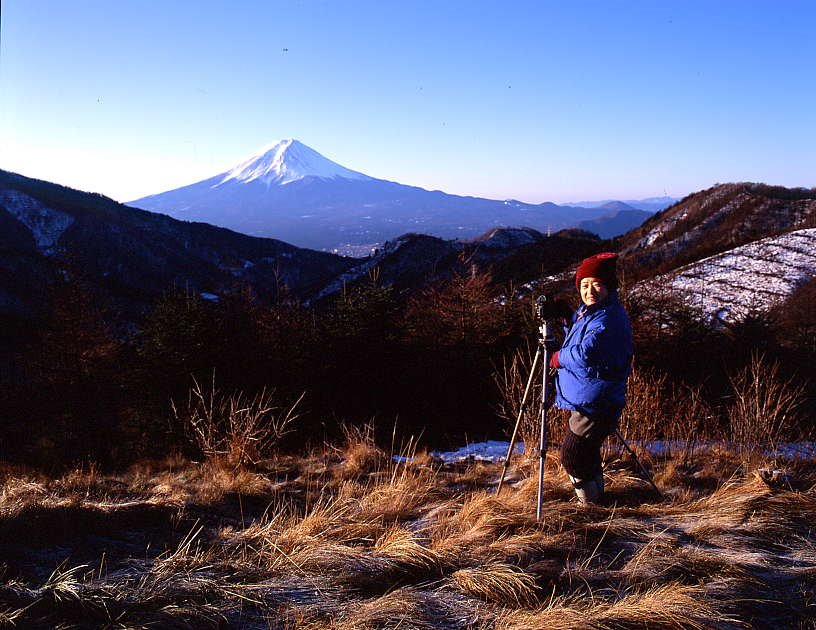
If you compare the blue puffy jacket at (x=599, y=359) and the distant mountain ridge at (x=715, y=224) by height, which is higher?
the distant mountain ridge at (x=715, y=224)

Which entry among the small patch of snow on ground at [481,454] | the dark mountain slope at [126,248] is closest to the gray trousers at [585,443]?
the small patch of snow on ground at [481,454]

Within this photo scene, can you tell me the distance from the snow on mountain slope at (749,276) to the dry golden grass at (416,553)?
13066 mm

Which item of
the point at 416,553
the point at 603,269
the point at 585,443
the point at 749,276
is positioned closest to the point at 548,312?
the point at 603,269

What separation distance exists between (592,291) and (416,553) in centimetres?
218

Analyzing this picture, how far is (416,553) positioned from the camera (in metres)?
3.06

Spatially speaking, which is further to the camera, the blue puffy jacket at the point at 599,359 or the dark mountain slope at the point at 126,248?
the dark mountain slope at the point at 126,248

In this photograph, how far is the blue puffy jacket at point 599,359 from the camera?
339cm

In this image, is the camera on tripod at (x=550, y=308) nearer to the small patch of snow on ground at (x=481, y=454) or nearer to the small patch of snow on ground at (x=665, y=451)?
the small patch of snow on ground at (x=665, y=451)

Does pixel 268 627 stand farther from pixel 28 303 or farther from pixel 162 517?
pixel 28 303

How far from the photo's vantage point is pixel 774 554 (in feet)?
10.2

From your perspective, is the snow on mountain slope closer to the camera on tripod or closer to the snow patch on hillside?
the camera on tripod

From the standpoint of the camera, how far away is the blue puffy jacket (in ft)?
11.1

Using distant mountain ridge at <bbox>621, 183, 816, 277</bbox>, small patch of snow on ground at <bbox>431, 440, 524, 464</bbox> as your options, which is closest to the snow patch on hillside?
distant mountain ridge at <bbox>621, 183, 816, 277</bbox>

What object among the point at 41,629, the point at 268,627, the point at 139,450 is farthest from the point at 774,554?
the point at 139,450
